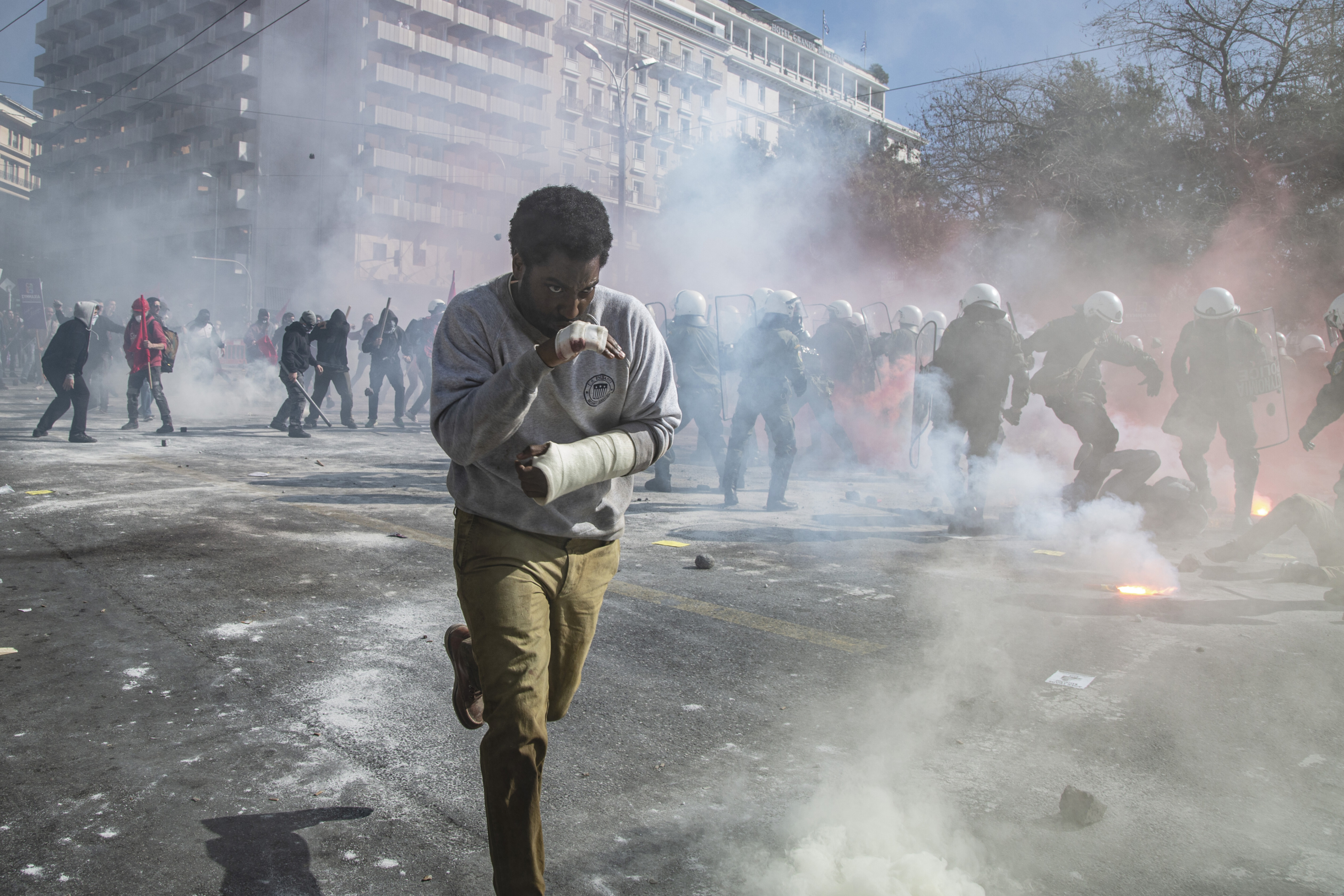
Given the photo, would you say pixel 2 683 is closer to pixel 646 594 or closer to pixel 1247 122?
pixel 646 594

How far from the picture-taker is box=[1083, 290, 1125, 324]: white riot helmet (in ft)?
23.9

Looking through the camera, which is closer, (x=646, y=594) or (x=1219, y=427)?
(x=646, y=594)

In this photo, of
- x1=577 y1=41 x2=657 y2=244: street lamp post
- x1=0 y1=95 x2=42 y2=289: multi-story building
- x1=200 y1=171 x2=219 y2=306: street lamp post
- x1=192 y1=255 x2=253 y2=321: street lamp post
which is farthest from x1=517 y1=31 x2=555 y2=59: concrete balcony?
x1=0 y1=95 x2=42 y2=289: multi-story building

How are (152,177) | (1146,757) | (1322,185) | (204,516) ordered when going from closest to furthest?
1. (1146,757)
2. (204,516)
3. (1322,185)
4. (152,177)

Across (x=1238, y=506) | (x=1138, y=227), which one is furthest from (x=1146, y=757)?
(x=1138, y=227)

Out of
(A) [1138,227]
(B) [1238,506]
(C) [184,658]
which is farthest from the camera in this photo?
(A) [1138,227]

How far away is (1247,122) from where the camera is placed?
14867mm

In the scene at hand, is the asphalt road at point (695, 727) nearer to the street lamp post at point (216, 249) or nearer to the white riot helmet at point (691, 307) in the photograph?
the white riot helmet at point (691, 307)

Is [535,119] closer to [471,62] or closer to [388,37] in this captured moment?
[471,62]

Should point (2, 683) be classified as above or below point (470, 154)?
below

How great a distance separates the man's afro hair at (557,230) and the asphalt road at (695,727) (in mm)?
1370

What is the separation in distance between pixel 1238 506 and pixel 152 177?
51.3 metres

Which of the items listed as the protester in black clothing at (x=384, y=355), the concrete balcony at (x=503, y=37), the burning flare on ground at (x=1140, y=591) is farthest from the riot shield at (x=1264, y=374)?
the concrete balcony at (x=503, y=37)

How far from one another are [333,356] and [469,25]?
117 ft
